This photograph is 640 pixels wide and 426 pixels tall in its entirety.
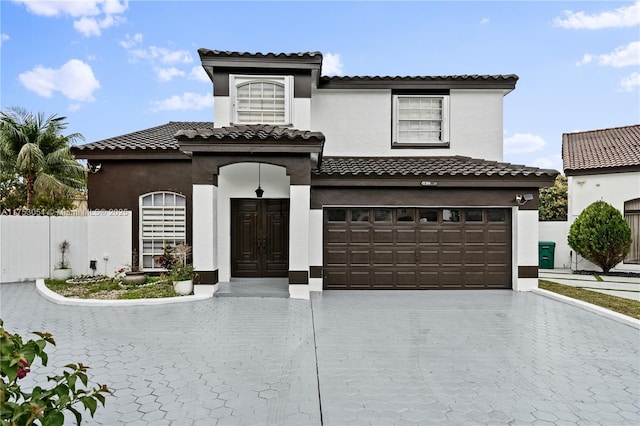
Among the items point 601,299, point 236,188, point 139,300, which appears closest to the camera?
point 139,300

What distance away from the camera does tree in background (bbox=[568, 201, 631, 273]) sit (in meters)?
14.1

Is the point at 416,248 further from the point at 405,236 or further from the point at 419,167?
the point at 419,167

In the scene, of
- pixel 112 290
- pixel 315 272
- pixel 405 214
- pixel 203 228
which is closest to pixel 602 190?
pixel 405 214

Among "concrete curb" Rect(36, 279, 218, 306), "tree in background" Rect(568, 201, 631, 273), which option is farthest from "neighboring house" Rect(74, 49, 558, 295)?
"tree in background" Rect(568, 201, 631, 273)

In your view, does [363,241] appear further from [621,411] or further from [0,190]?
[0,190]

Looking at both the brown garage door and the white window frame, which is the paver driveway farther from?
the white window frame

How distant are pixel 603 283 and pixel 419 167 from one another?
313 inches

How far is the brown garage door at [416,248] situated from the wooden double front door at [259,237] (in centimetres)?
161

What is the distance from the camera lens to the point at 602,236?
1419cm

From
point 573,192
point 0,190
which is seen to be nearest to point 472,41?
point 573,192

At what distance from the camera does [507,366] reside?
5.35 meters

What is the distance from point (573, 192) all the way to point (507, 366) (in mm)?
13808

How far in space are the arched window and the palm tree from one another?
23979 millimetres

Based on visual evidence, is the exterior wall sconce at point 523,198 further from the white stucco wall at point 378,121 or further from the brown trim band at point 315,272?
the brown trim band at point 315,272
